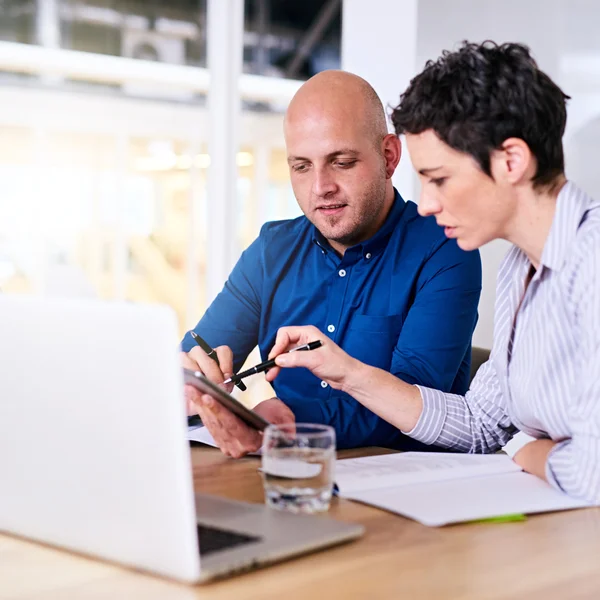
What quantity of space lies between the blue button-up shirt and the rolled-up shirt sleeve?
14 centimetres

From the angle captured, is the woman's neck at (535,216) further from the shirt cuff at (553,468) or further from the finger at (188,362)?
the finger at (188,362)

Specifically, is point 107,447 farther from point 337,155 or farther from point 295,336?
point 337,155

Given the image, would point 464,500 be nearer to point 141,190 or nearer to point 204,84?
point 204,84

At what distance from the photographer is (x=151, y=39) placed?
6.67m

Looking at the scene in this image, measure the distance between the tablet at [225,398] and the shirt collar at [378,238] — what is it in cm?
74

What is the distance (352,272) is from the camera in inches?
80.5

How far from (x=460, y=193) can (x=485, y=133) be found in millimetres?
101

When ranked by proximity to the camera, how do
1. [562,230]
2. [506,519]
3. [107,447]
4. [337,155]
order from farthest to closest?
1. [337,155]
2. [562,230]
3. [506,519]
4. [107,447]

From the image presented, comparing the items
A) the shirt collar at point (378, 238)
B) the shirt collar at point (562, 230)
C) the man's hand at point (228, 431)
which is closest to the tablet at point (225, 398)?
the man's hand at point (228, 431)

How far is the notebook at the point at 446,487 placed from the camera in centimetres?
109

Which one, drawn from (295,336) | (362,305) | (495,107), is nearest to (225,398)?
(295,336)

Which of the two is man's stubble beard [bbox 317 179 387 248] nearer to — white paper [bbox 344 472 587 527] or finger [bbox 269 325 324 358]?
finger [bbox 269 325 324 358]

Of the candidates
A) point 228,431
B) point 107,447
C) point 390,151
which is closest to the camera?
point 107,447

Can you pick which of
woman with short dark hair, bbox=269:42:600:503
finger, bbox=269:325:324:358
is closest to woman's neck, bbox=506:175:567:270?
woman with short dark hair, bbox=269:42:600:503
